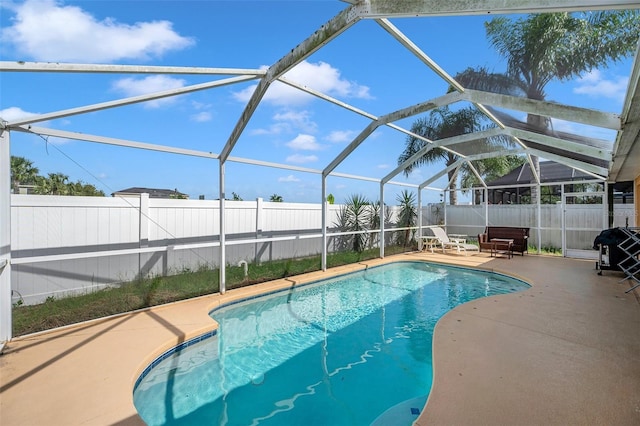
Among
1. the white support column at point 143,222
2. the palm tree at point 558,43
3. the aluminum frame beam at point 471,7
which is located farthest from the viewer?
the white support column at point 143,222

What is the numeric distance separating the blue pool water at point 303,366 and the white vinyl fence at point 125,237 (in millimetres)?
1507

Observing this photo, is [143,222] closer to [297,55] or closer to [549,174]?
[297,55]

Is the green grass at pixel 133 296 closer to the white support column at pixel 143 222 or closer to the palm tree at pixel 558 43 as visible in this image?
the white support column at pixel 143 222

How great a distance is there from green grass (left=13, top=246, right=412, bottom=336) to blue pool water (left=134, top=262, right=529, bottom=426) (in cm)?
77

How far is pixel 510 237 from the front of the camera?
10.6 metres

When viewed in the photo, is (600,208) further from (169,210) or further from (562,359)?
(169,210)

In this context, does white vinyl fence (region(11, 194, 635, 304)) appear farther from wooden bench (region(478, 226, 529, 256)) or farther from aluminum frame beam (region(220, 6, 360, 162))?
wooden bench (region(478, 226, 529, 256))

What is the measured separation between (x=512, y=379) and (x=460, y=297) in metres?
3.71

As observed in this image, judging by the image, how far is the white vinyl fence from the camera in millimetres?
4211

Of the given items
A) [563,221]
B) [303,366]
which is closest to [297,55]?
[303,366]

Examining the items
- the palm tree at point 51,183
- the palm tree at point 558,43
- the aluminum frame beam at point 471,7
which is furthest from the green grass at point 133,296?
the palm tree at point 558,43

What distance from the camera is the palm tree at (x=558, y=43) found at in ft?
8.22

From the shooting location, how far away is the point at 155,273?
18.2 ft

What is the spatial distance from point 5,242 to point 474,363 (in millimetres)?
5395
